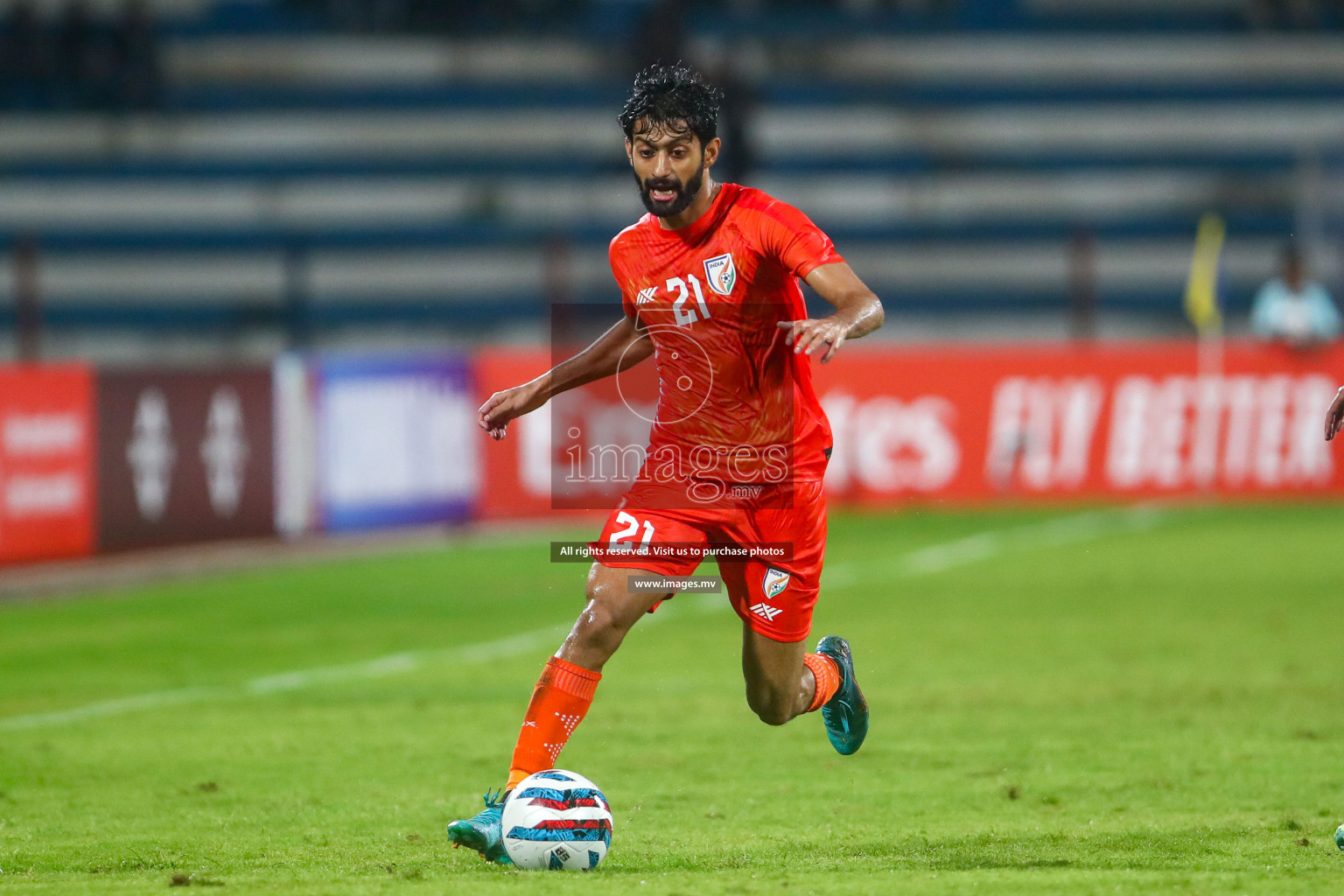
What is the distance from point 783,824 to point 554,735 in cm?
91

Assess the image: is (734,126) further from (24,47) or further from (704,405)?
(704,405)

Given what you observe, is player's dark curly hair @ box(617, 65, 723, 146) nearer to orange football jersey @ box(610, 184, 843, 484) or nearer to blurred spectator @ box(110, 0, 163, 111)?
orange football jersey @ box(610, 184, 843, 484)

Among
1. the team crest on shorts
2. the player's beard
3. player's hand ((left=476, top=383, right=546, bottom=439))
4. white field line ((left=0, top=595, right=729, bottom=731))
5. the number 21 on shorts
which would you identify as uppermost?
the player's beard

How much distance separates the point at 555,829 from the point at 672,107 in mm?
2075

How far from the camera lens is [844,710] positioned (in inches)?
266

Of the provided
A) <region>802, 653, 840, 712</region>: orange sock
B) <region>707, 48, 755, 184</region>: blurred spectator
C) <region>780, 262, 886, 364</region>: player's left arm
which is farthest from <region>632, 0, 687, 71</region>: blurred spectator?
<region>780, 262, 886, 364</region>: player's left arm

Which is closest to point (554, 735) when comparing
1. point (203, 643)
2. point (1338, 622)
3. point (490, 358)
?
point (203, 643)

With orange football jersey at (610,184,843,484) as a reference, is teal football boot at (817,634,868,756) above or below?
below

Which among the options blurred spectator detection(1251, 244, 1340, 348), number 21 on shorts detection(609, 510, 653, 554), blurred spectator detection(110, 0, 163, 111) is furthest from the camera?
blurred spectator detection(110, 0, 163, 111)

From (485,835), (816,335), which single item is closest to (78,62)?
(485,835)

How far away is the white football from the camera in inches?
211

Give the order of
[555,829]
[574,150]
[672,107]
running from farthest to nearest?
[574,150]
[672,107]
[555,829]

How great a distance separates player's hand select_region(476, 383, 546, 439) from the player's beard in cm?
74

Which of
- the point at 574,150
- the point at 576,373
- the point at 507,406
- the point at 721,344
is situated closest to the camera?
the point at 721,344
